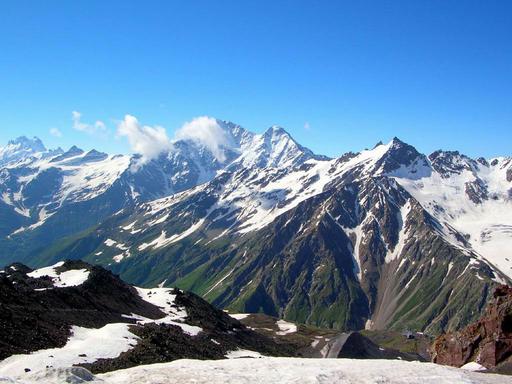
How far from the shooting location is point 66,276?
13500cm

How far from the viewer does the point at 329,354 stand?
461 ft

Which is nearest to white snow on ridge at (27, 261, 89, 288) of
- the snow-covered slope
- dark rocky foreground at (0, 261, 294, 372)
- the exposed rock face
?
dark rocky foreground at (0, 261, 294, 372)

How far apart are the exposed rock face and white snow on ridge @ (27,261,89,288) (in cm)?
9333

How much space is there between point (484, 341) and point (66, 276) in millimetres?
112360

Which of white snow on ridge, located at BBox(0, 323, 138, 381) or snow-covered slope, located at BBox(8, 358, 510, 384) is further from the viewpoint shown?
white snow on ridge, located at BBox(0, 323, 138, 381)

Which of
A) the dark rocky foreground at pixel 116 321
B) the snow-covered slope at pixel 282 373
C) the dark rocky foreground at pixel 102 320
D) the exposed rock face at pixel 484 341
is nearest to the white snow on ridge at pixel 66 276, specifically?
the dark rocky foreground at pixel 116 321

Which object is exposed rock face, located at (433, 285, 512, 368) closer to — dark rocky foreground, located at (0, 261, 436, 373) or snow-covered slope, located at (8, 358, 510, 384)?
snow-covered slope, located at (8, 358, 510, 384)

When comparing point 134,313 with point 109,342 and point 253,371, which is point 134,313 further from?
point 253,371

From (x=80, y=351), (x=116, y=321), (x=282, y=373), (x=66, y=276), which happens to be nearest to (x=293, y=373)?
(x=282, y=373)

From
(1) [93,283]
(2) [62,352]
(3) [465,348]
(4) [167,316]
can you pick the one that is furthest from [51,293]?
(3) [465,348]

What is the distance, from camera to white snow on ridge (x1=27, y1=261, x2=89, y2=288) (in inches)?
4942

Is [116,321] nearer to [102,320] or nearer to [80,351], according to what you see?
[102,320]

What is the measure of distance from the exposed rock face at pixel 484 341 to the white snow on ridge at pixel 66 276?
306 ft

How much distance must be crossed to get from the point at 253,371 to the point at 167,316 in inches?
4099
